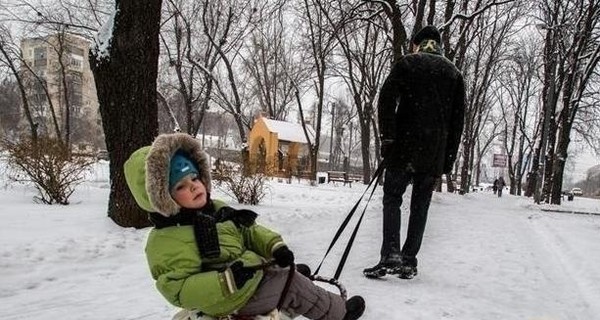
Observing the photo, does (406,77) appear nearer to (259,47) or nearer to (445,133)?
(445,133)

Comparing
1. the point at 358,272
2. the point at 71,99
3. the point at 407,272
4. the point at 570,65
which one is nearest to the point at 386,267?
the point at 407,272

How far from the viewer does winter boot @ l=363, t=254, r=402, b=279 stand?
4.30 m

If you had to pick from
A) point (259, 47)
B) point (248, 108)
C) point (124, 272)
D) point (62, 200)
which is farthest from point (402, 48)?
point (248, 108)

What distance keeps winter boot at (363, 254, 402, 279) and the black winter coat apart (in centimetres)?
79

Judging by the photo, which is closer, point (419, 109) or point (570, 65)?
point (419, 109)

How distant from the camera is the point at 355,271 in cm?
466

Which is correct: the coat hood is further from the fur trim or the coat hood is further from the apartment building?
the apartment building

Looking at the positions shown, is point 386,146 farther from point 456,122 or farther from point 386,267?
point 386,267

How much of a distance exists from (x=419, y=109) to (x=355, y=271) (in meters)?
1.62

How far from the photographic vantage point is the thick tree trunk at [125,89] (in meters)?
6.30

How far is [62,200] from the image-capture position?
8312 millimetres

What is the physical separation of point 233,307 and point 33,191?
8.61 meters

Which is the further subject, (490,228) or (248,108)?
(248,108)

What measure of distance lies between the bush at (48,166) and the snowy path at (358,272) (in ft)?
1.87
